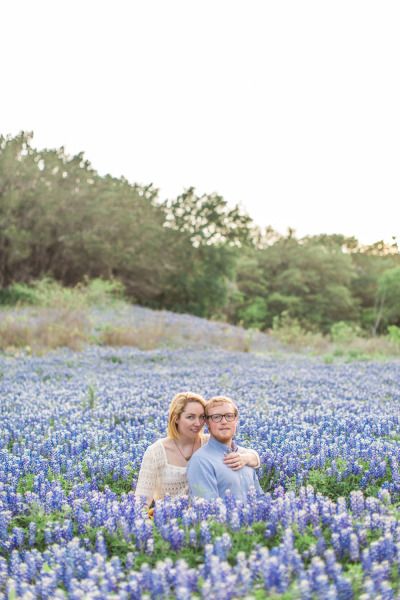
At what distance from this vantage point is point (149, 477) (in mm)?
4406

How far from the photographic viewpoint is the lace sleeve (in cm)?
434

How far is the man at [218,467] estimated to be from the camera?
411 centimetres

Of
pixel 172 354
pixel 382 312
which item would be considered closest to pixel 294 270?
pixel 382 312

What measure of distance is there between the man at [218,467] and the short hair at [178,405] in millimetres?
128

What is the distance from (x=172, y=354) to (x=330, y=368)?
3.60 metres

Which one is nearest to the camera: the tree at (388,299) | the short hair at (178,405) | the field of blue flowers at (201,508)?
the field of blue flowers at (201,508)

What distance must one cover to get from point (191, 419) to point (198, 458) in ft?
1.18

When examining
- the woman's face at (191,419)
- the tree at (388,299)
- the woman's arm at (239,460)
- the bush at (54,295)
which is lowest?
the woman's arm at (239,460)

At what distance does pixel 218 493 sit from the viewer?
4129 millimetres

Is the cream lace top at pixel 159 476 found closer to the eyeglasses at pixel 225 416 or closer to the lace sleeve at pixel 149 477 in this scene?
the lace sleeve at pixel 149 477

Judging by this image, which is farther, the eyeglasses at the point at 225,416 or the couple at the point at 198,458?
the eyeglasses at the point at 225,416

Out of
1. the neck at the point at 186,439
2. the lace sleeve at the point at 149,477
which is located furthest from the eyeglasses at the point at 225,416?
the lace sleeve at the point at 149,477

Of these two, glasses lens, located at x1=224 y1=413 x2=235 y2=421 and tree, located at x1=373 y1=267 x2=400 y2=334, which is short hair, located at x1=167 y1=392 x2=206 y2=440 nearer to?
glasses lens, located at x1=224 y1=413 x2=235 y2=421

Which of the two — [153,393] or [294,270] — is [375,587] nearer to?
[153,393]
